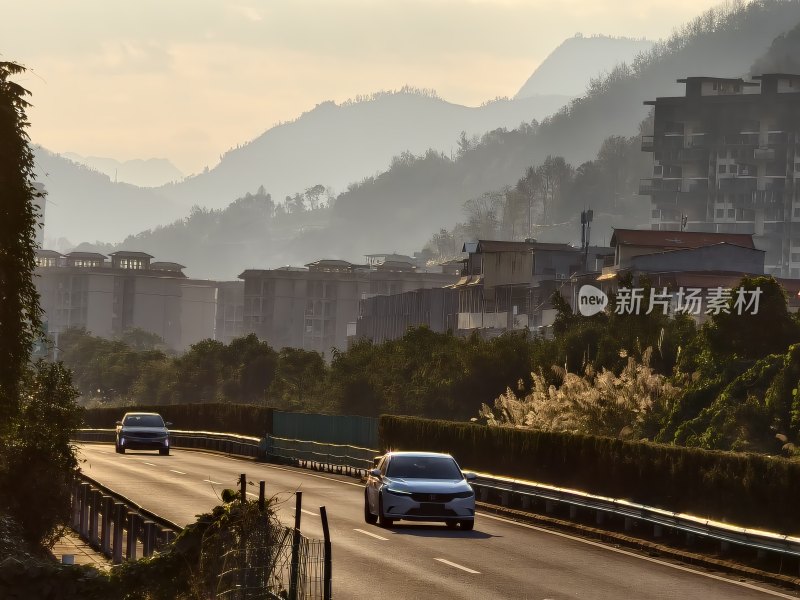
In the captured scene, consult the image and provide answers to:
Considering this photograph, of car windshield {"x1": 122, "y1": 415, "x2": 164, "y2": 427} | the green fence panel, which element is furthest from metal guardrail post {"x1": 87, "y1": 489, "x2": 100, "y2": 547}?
car windshield {"x1": 122, "y1": 415, "x2": 164, "y2": 427}

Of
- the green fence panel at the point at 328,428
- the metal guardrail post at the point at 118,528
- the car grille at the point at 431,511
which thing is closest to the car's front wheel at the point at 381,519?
the car grille at the point at 431,511

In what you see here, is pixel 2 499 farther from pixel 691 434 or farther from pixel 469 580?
pixel 691 434

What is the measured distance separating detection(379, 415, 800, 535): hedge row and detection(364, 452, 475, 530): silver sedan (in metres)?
3.55

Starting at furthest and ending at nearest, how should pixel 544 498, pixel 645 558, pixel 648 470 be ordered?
pixel 544 498 → pixel 648 470 → pixel 645 558

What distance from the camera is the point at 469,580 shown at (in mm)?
22125

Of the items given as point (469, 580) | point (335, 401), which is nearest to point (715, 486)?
point (469, 580)

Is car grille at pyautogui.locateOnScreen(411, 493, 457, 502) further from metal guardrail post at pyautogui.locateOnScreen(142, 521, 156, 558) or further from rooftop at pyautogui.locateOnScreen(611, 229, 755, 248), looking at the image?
rooftop at pyautogui.locateOnScreen(611, 229, 755, 248)

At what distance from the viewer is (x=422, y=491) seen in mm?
29969

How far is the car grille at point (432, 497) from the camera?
30047 mm

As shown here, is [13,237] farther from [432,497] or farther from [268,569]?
[432,497]

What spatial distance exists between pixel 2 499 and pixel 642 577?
12.6 metres

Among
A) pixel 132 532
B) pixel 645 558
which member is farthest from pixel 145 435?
pixel 132 532

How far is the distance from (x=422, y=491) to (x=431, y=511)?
0.50 meters

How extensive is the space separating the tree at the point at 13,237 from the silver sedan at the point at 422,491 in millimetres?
11286
